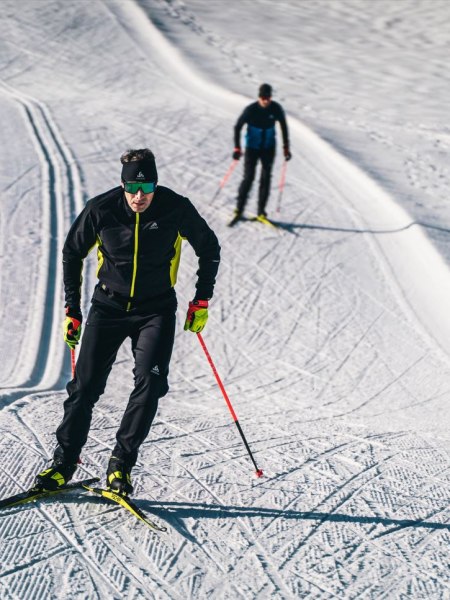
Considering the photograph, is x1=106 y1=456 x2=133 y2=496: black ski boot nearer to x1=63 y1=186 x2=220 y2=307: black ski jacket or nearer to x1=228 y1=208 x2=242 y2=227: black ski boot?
x1=63 y1=186 x2=220 y2=307: black ski jacket

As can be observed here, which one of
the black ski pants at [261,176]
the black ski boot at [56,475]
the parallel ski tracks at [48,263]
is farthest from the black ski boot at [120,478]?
the black ski pants at [261,176]

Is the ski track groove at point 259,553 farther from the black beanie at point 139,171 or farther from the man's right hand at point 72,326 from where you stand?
the black beanie at point 139,171

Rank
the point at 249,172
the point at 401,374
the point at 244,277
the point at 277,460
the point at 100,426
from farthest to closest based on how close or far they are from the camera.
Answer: the point at 249,172
the point at 244,277
the point at 401,374
the point at 100,426
the point at 277,460

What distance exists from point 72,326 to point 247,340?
12.8 feet

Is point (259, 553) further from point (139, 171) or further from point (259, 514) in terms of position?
point (139, 171)

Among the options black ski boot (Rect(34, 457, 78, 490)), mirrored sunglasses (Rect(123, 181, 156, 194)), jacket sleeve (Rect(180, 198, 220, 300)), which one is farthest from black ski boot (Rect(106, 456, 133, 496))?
mirrored sunglasses (Rect(123, 181, 156, 194))

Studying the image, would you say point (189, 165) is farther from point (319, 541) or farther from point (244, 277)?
point (319, 541)

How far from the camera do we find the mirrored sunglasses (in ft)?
13.6

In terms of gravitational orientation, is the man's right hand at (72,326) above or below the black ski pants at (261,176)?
above

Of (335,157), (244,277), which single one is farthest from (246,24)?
(244,277)

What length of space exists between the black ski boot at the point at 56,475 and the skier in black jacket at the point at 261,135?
635 cm

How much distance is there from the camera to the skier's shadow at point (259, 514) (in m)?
4.46

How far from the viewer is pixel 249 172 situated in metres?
10.6

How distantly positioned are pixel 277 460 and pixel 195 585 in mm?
1554
